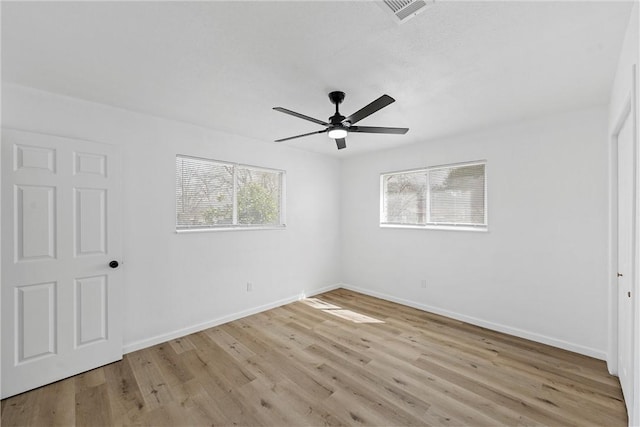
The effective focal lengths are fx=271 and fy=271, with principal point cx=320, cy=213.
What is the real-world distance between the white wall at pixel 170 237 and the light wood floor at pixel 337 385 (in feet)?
1.26

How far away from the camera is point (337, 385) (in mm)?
2316

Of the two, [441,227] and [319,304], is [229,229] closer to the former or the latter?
[319,304]

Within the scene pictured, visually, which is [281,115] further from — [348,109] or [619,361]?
[619,361]

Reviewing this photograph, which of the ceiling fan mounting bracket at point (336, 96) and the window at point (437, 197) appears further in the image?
the window at point (437, 197)

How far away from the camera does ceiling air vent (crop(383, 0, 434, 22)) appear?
1414mm

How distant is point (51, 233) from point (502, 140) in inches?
192

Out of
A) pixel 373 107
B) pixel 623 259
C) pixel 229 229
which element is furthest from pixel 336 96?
pixel 623 259

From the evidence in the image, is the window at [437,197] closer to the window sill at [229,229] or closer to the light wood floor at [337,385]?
the light wood floor at [337,385]

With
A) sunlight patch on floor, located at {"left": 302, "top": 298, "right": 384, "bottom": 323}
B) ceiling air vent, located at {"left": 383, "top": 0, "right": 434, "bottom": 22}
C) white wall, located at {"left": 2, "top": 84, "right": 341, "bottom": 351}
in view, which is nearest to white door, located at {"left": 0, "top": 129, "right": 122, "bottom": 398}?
white wall, located at {"left": 2, "top": 84, "right": 341, "bottom": 351}

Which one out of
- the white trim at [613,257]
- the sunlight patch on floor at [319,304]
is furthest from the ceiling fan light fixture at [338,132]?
the sunlight patch on floor at [319,304]

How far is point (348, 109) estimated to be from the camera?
110 inches

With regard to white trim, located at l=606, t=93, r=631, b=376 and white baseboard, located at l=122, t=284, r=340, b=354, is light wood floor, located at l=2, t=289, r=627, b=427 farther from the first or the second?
white trim, located at l=606, t=93, r=631, b=376

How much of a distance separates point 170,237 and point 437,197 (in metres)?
3.66

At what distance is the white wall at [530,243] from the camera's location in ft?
9.17
